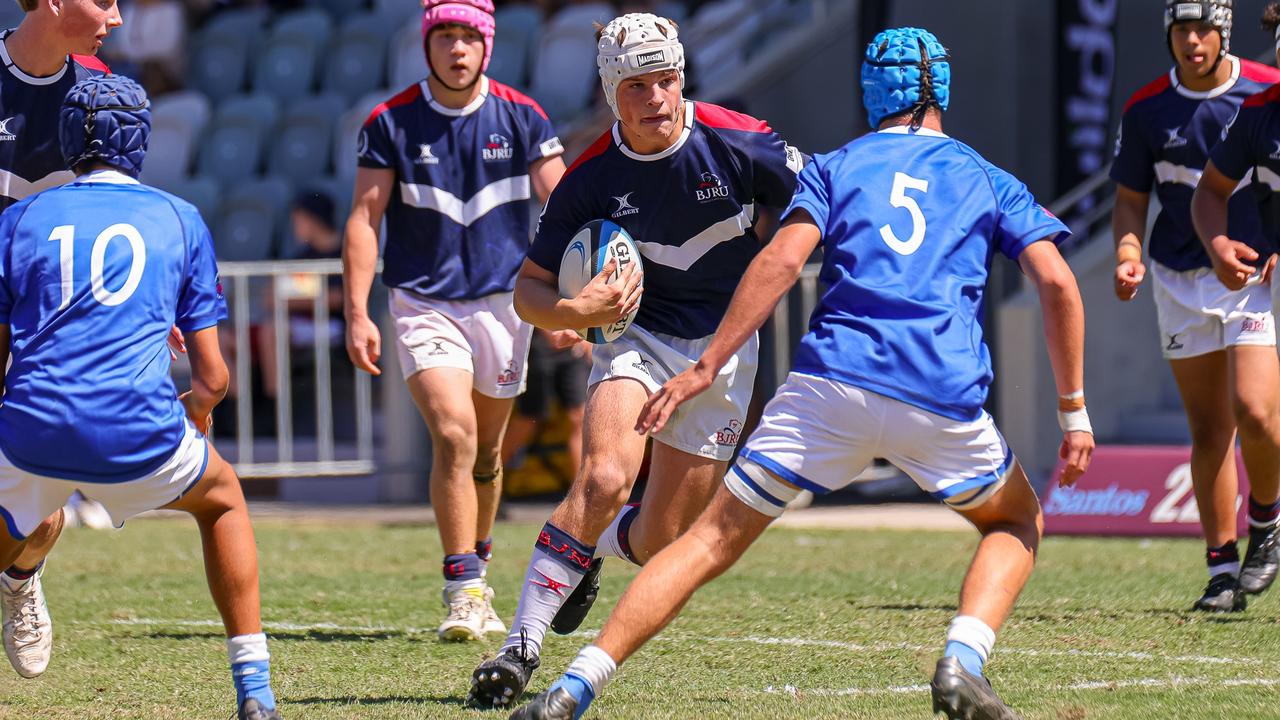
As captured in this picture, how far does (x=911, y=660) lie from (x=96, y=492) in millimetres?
2743

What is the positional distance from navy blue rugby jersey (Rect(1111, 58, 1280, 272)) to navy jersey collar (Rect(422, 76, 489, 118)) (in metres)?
2.66

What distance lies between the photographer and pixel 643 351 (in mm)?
5652

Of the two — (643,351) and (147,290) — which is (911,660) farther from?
(147,290)

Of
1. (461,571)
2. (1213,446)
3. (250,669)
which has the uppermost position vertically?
(250,669)

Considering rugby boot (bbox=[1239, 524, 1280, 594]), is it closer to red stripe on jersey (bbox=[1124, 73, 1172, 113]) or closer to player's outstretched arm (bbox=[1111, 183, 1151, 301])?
player's outstretched arm (bbox=[1111, 183, 1151, 301])

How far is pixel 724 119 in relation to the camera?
18.9 feet

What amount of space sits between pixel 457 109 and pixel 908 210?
9.32 ft

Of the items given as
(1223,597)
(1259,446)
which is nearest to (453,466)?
(1223,597)

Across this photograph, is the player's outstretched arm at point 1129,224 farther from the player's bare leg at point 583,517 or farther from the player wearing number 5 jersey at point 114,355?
the player wearing number 5 jersey at point 114,355

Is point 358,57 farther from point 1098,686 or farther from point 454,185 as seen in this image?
point 1098,686

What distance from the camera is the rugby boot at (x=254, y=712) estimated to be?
455 cm

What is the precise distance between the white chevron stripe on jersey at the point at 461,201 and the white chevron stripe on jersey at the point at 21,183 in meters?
1.34

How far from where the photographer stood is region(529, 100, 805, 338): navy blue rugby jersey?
5652 mm

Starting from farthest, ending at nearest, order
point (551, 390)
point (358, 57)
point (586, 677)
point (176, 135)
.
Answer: point (358, 57) → point (176, 135) → point (551, 390) → point (586, 677)
